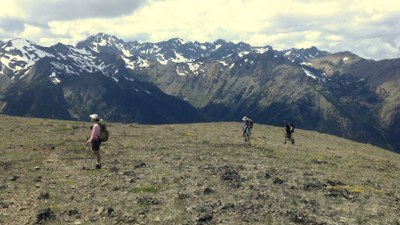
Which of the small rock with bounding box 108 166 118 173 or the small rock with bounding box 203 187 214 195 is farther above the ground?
the small rock with bounding box 203 187 214 195

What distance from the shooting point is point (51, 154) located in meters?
33.8

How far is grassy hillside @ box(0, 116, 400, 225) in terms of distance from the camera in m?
17.6

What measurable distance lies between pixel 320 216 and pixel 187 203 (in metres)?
5.80

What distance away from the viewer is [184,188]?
2220cm

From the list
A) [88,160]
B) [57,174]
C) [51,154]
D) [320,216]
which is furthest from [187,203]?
[51,154]

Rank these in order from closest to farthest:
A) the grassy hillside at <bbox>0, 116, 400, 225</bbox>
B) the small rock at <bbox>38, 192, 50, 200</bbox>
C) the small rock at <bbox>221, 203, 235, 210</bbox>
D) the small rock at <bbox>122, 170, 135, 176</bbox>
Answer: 1. the grassy hillside at <bbox>0, 116, 400, 225</bbox>
2. the small rock at <bbox>221, 203, 235, 210</bbox>
3. the small rock at <bbox>38, 192, 50, 200</bbox>
4. the small rock at <bbox>122, 170, 135, 176</bbox>

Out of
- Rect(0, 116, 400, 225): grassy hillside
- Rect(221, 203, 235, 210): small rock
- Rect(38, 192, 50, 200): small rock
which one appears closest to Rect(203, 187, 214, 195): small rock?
Rect(0, 116, 400, 225): grassy hillside

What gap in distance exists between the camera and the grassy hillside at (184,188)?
17.6 meters

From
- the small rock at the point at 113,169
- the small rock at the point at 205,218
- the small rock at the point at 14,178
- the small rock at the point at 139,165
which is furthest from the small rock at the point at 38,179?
the small rock at the point at 205,218

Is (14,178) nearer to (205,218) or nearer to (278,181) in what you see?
(205,218)

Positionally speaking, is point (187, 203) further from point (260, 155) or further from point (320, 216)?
point (260, 155)

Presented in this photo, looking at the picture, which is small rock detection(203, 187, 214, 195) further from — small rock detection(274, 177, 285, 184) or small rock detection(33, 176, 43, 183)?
small rock detection(33, 176, 43, 183)

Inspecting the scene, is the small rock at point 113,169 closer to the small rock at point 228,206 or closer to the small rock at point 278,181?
the small rock at point 278,181

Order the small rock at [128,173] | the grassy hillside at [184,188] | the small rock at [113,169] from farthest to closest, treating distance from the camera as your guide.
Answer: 1. the small rock at [113,169]
2. the small rock at [128,173]
3. the grassy hillside at [184,188]
